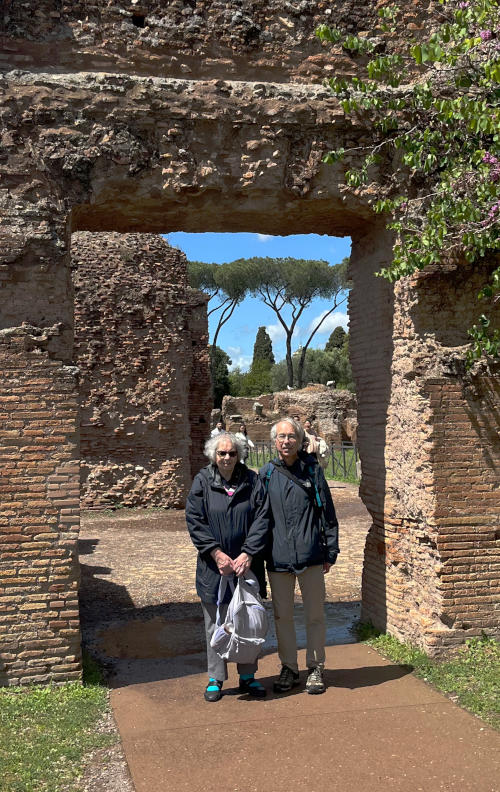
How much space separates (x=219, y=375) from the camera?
4628cm

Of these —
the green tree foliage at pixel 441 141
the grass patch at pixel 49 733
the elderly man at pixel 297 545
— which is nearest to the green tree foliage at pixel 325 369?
the green tree foliage at pixel 441 141

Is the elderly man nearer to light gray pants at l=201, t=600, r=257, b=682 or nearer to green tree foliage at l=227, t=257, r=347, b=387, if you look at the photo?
light gray pants at l=201, t=600, r=257, b=682

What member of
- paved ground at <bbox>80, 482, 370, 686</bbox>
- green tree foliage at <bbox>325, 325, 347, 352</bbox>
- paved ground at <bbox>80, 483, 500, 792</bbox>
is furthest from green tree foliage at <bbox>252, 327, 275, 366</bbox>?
paved ground at <bbox>80, 483, 500, 792</bbox>

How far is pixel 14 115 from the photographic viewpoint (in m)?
5.41

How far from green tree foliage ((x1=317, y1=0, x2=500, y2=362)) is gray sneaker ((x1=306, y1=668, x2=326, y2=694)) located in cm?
253

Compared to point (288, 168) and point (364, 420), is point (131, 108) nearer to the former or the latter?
point (288, 168)

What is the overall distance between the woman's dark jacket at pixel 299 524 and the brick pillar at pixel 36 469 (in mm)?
1419

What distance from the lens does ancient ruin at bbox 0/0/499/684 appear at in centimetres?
527

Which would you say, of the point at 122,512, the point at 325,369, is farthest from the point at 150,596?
the point at 325,369

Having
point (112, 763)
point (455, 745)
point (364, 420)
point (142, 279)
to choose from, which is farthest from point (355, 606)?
point (142, 279)

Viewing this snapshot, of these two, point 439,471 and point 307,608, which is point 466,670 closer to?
point 307,608

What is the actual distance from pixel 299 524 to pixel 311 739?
1311 millimetres

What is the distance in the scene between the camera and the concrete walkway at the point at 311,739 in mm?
3762

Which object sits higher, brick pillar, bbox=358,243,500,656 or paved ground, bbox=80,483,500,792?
brick pillar, bbox=358,243,500,656
